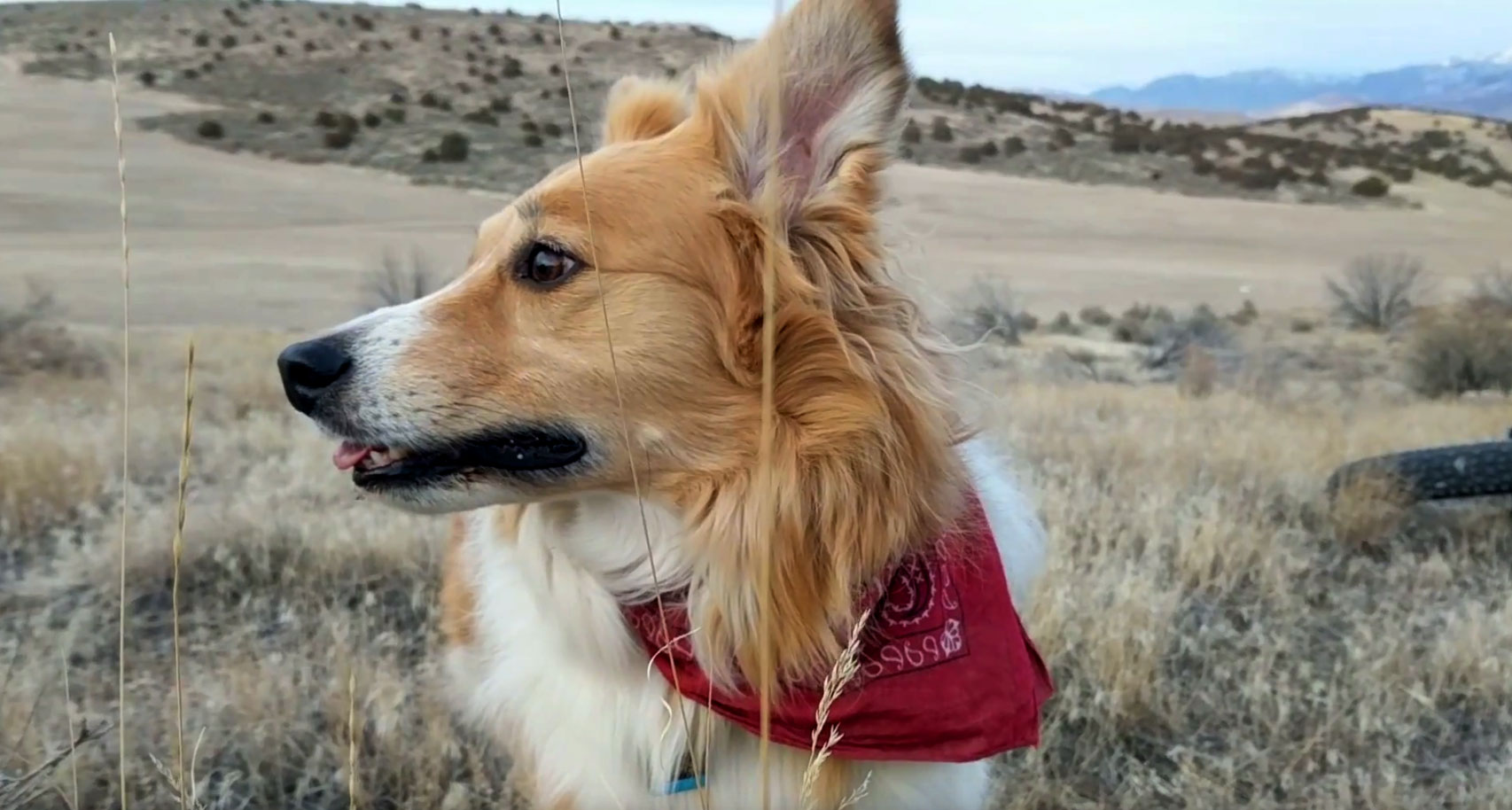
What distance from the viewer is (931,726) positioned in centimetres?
274

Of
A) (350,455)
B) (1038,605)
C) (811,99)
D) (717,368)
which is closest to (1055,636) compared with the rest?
(1038,605)

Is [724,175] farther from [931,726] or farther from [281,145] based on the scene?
[281,145]

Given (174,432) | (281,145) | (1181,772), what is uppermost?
(1181,772)

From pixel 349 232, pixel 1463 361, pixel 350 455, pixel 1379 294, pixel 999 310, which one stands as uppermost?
pixel 350 455

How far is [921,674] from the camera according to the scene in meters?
2.75

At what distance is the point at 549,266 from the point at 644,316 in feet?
→ 0.81

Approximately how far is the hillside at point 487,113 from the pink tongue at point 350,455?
17269mm

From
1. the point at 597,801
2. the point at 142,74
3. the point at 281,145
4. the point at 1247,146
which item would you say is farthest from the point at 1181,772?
the point at 1247,146

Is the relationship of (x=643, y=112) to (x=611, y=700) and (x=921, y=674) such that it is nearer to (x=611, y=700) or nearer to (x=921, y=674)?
(x=611, y=700)

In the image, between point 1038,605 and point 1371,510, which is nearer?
point 1038,605

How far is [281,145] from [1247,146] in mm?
30822

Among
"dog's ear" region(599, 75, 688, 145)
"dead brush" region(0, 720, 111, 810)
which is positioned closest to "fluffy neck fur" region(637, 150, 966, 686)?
"dog's ear" region(599, 75, 688, 145)

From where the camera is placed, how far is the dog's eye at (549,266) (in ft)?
8.65

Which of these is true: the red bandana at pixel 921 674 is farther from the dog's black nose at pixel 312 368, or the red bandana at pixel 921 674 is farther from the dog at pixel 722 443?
the dog's black nose at pixel 312 368
